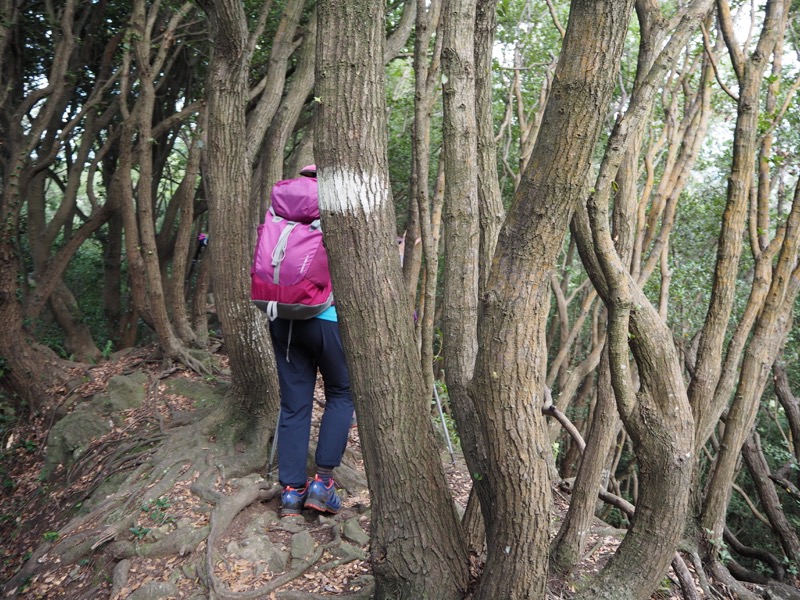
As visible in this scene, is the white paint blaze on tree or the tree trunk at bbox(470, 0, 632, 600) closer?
the tree trunk at bbox(470, 0, 632, 600)

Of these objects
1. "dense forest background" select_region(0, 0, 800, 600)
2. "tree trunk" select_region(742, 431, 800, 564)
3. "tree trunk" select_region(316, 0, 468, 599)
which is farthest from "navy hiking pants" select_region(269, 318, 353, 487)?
"tree trunk" select_region(742, 431, 800, 564)

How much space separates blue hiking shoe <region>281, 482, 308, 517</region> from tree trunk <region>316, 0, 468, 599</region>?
1.28 m

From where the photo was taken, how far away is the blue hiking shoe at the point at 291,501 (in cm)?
416

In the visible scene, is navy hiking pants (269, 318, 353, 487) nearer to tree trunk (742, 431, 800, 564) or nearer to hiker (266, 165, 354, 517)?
hiker (266, 165, 354, 517)

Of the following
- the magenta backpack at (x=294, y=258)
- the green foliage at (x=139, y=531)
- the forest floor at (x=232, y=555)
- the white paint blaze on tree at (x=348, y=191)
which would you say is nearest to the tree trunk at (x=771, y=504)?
the forest floor at (x=232, y=555)

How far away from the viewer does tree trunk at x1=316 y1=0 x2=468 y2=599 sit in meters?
2.75

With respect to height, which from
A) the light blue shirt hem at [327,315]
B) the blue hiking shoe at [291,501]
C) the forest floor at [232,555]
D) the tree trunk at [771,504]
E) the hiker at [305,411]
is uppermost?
the light blue shirt hem at [327,315]

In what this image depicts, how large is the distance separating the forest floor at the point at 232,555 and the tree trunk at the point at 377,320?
63 cm

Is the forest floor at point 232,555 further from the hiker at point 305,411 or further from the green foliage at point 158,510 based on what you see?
the hiker at point 305,411

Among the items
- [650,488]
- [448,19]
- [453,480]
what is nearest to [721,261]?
[650,488]

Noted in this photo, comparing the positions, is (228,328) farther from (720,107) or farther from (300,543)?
(720,107)

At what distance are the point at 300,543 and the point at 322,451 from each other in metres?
0.57

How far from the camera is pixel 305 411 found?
162 inches

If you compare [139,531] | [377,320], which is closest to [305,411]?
[139,531]
